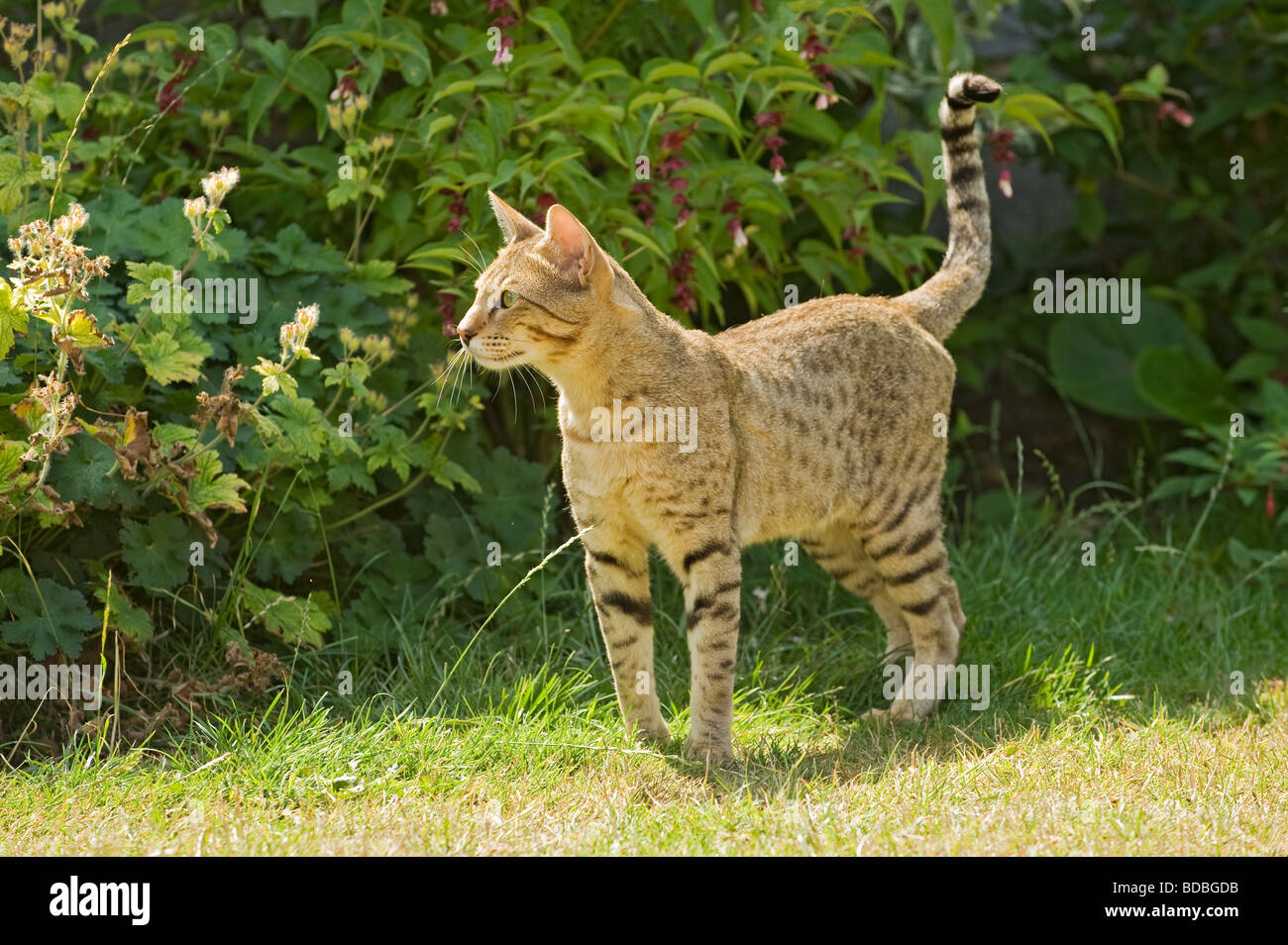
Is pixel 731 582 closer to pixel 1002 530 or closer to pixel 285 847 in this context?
pixel 285 847

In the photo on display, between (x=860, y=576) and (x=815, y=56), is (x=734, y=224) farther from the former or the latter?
(x=860, y=576)

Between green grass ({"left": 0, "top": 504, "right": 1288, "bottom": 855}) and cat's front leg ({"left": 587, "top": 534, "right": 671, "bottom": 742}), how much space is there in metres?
0.09

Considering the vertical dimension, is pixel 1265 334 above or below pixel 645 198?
below

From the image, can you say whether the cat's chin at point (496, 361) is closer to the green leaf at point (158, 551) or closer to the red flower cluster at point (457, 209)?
the red flower cluster at point (457, 209)

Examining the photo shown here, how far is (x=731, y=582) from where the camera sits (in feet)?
14.1

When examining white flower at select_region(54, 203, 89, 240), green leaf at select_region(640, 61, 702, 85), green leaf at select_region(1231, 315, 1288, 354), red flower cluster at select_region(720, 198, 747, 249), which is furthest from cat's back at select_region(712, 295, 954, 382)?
green leaf at select_region(1231, 315, 1288, 354)

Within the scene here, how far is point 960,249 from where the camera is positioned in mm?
5125

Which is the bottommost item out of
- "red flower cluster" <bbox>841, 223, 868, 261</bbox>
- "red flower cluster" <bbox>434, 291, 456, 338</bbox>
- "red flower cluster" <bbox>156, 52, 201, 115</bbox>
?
"red flower cluster" <bbox>434, 291, 456, 338</bbox>

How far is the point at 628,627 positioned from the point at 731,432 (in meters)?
0.68

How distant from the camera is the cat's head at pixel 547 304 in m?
4.07

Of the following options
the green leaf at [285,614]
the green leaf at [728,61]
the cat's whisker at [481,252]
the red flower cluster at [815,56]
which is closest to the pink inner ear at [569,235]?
the cat's whisker at [481,252]

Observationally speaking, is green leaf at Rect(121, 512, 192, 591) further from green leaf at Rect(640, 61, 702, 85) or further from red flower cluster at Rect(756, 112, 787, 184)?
red flower cluster at Rect(756, 112, 787, 184)

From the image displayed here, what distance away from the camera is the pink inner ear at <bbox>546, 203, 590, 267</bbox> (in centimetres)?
403

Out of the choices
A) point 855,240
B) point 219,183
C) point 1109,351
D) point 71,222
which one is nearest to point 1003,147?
point 855,240
